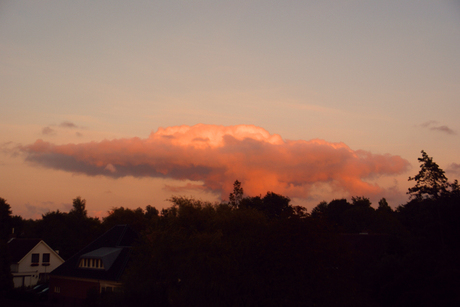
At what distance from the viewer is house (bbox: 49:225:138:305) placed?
49941 millimetres

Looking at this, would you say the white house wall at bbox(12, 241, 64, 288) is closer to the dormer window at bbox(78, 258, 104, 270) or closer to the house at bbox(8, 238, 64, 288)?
the house at bbox(8, 238, 64, 288)

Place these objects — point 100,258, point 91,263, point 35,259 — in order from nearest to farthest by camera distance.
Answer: point 100,258
point 91,263
point 35,259

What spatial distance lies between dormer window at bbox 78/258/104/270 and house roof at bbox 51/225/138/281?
44 cm

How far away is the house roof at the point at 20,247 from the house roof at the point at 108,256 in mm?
20758

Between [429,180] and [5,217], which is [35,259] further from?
[429,180]

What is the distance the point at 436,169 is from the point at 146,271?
95.9 feet

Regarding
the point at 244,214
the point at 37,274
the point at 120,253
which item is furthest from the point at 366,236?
the point at 37,274

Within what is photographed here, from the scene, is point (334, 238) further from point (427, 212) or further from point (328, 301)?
point (427, 212)

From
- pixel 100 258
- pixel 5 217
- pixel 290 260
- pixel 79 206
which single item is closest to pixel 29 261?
pixel 100 258

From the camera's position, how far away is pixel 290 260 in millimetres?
26156

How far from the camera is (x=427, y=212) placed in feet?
113

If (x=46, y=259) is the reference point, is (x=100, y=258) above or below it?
above

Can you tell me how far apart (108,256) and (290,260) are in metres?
33.6

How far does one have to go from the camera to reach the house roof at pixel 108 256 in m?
50.5
